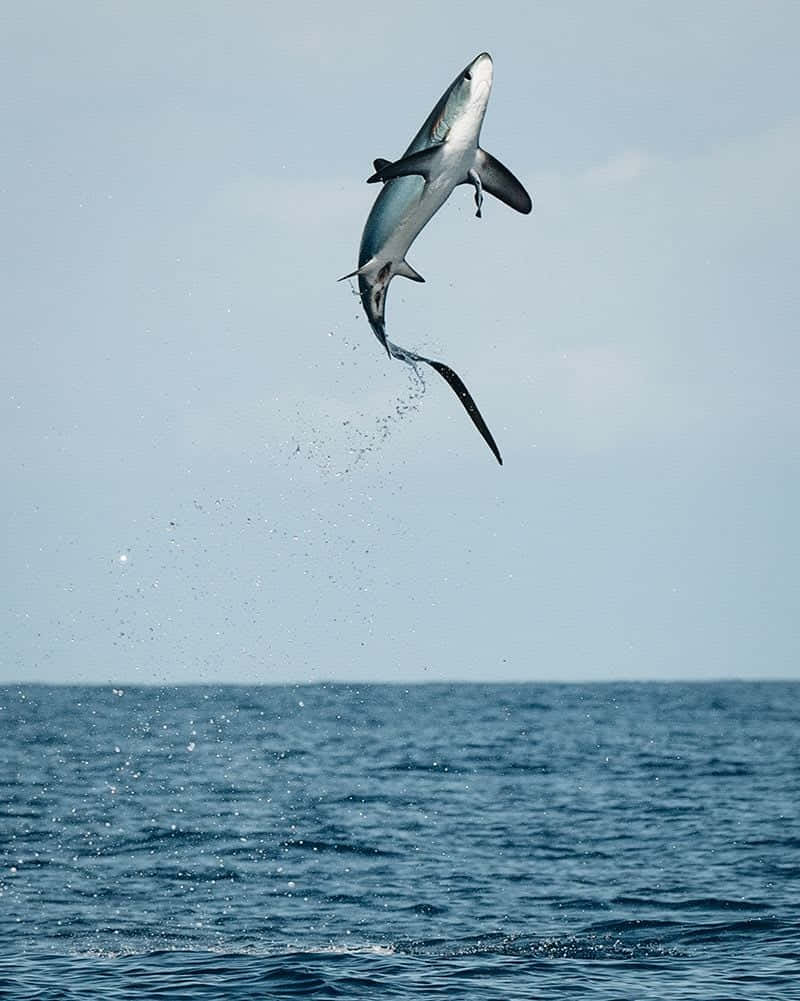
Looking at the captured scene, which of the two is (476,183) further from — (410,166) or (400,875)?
(400,875)

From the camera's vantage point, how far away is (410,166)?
549 inches

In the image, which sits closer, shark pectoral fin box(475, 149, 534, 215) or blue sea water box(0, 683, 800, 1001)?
shark pectoral fin box(475, 149, 534, 215)

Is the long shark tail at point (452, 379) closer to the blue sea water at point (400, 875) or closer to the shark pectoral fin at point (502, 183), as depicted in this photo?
the shark pectoral fin at point (502, 183)

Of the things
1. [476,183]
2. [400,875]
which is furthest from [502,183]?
[400,875]

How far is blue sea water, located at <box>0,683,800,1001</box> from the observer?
21891 mm

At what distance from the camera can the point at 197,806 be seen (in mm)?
45156

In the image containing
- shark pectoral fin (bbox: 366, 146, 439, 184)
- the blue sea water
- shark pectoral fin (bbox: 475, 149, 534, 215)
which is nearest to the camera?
shark pectoral fin (bbox: 366, 146, 439, 184)

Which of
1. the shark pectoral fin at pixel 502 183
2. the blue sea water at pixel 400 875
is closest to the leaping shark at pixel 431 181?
the shark pectoral fin at pixel 502 183

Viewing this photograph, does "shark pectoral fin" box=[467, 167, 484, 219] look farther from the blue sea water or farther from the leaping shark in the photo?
the blue sea water

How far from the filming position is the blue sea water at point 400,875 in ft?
71.8

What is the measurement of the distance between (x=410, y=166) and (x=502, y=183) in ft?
4.62

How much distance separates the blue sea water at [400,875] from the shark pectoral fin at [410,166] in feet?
36.0

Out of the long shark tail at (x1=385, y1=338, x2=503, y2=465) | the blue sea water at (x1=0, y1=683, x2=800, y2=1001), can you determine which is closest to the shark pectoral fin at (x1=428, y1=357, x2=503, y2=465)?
the long shark tail at (x1=385, y1=338, x2=503, y2=465)

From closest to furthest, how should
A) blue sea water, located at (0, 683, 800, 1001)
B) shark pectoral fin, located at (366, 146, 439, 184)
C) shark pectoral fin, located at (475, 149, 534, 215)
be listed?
shark pectoral fin, located at (366, 146, 439, 184) → shark pectoral fin, located at (475, 149, 534, 215) → blue sea water, located at (0, 683, 800, 1001)
